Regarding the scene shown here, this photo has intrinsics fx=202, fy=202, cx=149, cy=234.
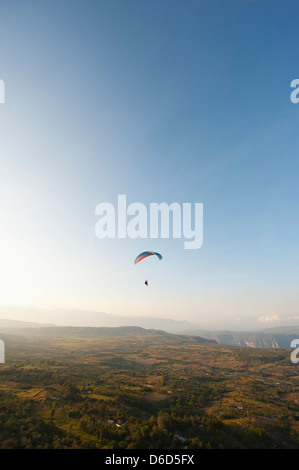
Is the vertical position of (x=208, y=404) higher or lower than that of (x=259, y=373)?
higher

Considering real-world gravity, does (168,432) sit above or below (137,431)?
below

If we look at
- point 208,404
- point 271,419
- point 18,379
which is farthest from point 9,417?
point 271,419
